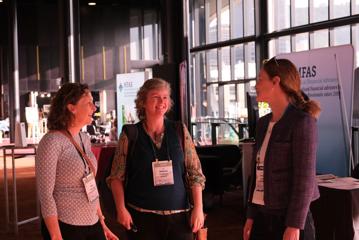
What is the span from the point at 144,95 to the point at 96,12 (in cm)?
1969

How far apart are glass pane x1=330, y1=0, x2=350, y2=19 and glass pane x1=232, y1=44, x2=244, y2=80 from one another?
4212 millimetres

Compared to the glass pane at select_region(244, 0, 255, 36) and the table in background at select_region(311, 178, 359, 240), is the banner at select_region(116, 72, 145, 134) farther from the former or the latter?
the glass pane at select_region(244, 0, 255, 36)

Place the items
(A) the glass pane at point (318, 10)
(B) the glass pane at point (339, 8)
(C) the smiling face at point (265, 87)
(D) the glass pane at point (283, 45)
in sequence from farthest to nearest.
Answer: (D) the glass pane at point (283, 45)
(A) the glass pane at point (318, 10)
(B) the glass pane at point (339, 8)
(C) the smiling face at point (265, 87)

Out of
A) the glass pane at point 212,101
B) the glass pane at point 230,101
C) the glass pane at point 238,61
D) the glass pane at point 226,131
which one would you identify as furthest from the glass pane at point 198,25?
the glass pane at point 226,131

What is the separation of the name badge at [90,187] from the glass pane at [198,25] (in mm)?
16699

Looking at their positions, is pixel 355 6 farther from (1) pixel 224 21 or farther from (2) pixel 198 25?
(2) pixel 198 25

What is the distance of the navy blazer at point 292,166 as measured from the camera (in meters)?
2.07

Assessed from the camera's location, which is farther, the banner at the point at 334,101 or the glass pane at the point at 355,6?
the glass pane at the point at 355,6

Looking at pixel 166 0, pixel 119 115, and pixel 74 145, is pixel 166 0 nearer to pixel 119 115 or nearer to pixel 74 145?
pixel 119 115

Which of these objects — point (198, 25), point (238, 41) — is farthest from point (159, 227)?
point (198, 25)

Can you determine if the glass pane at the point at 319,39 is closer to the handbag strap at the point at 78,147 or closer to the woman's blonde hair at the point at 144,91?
the woman's blonde hair at the point at 144,91

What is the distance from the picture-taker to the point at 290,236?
6.79 feet

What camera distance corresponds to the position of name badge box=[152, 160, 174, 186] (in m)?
2.52

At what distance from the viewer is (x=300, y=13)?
46.8 ft
